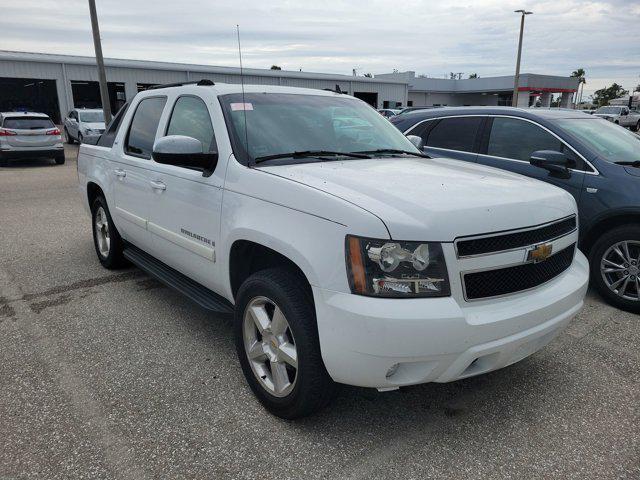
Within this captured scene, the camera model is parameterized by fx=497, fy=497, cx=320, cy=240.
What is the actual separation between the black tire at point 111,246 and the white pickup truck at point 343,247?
138cm

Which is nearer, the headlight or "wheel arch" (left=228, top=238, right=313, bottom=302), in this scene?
the headlight

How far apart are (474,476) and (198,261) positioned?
2140 millimetres

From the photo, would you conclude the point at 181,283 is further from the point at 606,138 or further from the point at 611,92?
the point at 611,92

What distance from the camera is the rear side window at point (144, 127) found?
4.16m

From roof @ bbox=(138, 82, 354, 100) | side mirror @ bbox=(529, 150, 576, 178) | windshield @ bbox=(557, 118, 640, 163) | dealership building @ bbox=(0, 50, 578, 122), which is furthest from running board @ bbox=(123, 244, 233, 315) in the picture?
dealership building @ bbox=(0, 50, 578, 122)

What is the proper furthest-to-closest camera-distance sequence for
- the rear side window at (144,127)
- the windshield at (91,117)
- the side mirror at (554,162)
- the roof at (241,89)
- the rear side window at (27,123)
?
1. the windshield at (91,117)
2. the rear side window at (27,123)
3. the side mirror at (554,162)
4. the rear side window at (144,127)
5. the roof at (241,89)

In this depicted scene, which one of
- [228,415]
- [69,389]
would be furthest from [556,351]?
[69,389]

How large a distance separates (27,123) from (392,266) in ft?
55.0

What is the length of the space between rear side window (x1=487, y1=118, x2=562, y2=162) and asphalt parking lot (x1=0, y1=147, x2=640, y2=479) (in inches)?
72.5

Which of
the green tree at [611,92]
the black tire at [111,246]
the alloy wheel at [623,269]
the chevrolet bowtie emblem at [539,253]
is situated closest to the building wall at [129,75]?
the black tire at [111,246]

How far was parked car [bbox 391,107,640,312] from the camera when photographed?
4434 millimetres

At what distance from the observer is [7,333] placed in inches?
152

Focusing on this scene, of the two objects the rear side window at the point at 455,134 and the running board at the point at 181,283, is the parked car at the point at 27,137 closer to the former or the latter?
the running board at the point at 181,283

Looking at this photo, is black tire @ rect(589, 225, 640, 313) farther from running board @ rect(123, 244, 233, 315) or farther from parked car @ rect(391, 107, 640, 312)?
running board @ rect(123, 244, 233, 315)
